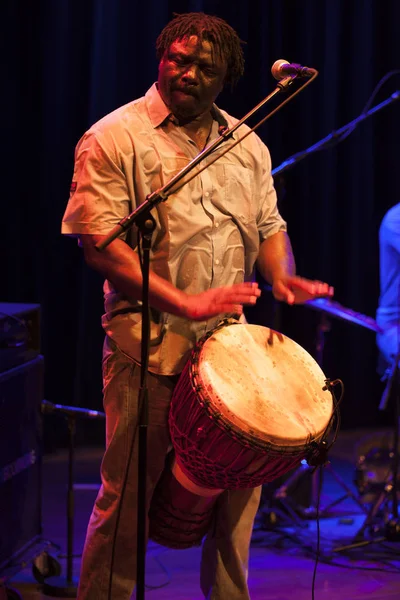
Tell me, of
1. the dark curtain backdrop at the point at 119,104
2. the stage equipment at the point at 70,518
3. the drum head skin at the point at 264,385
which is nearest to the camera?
the drum head skin at the point at 264,385

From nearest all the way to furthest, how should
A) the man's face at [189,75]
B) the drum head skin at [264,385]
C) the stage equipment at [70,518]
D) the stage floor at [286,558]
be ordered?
1. the drum head skin at [264,385]
2. the man's face at [189,75]
3. the stage equipment at [70,518]
4. the stage floor at [286,558]

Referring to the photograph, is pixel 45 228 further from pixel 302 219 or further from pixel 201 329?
pixel 201 329

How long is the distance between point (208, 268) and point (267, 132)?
3.42 metres

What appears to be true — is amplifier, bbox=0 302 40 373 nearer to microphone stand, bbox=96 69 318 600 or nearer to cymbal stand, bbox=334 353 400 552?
microphone stand, bbox=96 69 318 600

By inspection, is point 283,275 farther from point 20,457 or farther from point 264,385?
point 20,457

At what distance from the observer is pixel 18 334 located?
334 centimetres

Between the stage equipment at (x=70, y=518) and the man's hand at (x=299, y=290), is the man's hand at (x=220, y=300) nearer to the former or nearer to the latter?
the man's hand at (x=299, y=290)

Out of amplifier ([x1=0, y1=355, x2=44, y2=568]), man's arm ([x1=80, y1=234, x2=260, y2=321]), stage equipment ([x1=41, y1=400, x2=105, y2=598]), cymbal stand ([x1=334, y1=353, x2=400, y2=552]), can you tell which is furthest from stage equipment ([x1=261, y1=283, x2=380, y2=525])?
man's arm ([x1=80, y1=234, x2=260, y2=321])

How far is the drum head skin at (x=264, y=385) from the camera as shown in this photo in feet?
7.86

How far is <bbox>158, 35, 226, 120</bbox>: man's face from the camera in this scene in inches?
103

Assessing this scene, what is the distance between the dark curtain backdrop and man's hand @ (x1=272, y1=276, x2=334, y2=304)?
204 cm

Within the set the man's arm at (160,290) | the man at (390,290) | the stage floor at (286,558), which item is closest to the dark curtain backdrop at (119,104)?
the man at (390,290)

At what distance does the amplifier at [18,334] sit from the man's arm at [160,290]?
75 cm

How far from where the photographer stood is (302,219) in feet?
20.1
